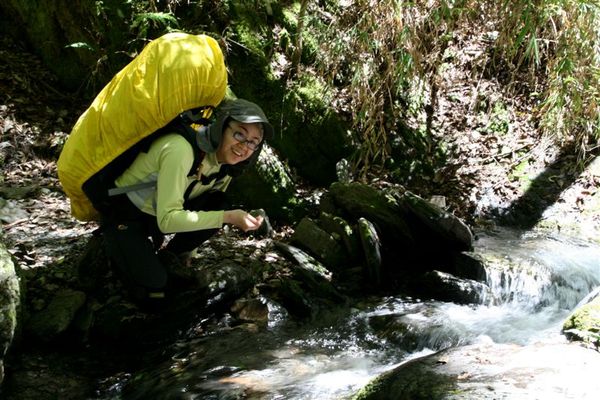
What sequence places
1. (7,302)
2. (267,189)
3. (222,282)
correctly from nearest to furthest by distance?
(7,302) → (222,282) → (267,189)

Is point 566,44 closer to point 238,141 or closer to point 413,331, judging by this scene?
point 413,331

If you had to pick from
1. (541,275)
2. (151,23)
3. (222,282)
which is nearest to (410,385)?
(222,282)

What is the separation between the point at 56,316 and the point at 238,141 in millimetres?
1732

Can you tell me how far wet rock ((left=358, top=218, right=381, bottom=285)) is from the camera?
15.7ft

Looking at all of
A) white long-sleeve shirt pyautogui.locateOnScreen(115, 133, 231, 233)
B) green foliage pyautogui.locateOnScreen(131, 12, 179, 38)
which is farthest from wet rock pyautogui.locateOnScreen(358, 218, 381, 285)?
green foliage pyautogui.locateOnScreen(131, 12, 179, 38)

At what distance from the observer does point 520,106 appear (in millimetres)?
7574

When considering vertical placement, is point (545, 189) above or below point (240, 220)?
below

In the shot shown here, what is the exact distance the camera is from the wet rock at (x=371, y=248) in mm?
4793

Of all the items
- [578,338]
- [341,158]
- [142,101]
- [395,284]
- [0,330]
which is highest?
[142,101]

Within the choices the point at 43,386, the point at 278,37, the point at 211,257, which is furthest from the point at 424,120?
the point at 43,386

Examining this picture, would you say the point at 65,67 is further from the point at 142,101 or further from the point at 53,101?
the point at 142,101

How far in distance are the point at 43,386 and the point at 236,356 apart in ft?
3.80

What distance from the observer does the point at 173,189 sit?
301 centimetres

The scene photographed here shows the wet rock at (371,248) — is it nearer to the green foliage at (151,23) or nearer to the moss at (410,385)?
the moss at (410,385)
